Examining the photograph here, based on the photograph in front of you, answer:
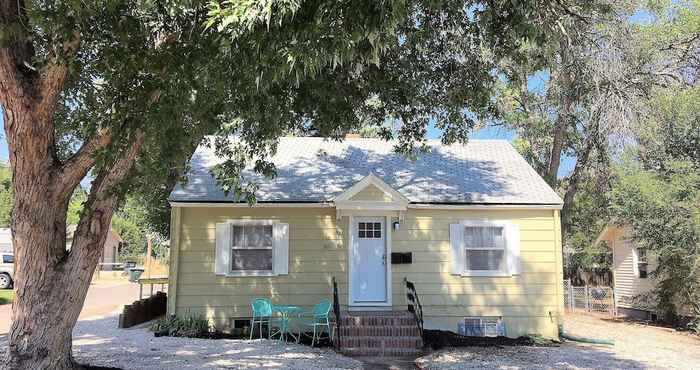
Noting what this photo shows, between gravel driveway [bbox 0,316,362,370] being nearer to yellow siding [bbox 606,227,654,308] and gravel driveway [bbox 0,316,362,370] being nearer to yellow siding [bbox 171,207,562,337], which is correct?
yellow siding [bbox 171,207,562,337]

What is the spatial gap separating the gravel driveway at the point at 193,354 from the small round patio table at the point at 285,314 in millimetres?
538

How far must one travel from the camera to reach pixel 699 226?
1396 centimetres

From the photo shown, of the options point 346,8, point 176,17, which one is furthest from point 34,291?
point 346,8

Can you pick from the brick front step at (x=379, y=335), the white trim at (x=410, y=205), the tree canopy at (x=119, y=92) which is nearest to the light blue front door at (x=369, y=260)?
the white trim at (x=410, y=205)

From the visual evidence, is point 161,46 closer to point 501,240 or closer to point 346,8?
point 346,8

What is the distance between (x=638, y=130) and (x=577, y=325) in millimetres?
5937

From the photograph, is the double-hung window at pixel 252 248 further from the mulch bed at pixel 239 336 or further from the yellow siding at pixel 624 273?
the yellow siding at pixel 624 273

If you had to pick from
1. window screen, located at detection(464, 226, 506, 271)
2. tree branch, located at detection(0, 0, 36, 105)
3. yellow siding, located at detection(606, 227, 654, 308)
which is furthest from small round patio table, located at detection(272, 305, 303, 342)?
yellow siding, located at detection(606, 227, 654, 308)

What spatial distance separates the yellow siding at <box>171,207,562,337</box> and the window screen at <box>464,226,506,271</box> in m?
0.28

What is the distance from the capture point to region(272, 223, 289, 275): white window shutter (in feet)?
39.9

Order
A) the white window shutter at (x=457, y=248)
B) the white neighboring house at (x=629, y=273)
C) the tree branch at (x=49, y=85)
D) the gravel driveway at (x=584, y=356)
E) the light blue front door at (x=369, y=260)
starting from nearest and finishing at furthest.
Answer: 1. the tree branch at (x=49, y=85)
2. the gravel driveway at (x=584, y=356)
3. the light blue front door at (x=369, y=260)
4. the white window shutter at (x=457, y=248)
5. the white neighboring house at (x=629, y=273)

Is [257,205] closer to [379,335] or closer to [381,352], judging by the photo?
[379,335]

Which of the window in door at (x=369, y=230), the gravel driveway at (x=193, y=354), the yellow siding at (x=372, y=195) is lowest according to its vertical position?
the gravel driveway at (x=193, y=354)

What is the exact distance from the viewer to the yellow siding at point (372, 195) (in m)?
12.2
